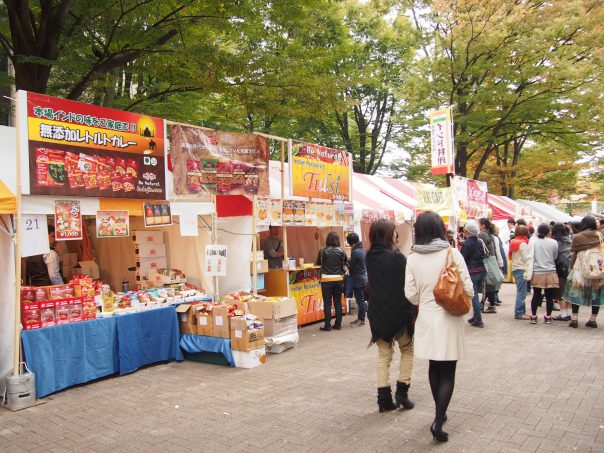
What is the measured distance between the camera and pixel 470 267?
8211mm

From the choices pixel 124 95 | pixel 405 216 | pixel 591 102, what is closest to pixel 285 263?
pixel 405 216

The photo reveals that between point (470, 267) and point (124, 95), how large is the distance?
9735 millimetres

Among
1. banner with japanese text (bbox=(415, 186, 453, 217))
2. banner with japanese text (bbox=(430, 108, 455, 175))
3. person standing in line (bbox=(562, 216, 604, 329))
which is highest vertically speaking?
banner with japanese text (bbox=(430, 108, 455, 175))

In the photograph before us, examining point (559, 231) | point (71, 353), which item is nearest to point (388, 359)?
point (71, 353)

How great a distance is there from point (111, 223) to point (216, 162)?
6.30 ft

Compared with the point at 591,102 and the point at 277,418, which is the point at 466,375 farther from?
the point at 591,102

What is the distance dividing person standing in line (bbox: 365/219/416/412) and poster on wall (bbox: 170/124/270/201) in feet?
11.5

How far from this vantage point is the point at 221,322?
648 centimetres

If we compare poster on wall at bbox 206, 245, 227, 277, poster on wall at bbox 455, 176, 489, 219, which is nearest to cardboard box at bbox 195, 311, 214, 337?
poster on wall at bbox 206, 245, 227, 277

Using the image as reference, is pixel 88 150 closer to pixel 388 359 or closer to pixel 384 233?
pixel 384 233

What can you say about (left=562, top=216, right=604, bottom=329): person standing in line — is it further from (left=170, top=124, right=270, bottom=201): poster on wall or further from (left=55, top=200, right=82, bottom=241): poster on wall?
(left=55, top=200, right=82, bottom=241): poster on wall

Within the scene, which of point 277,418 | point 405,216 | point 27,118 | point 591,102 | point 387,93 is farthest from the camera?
point 387,93

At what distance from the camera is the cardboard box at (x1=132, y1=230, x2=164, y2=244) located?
771 cm

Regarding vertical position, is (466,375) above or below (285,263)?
below
